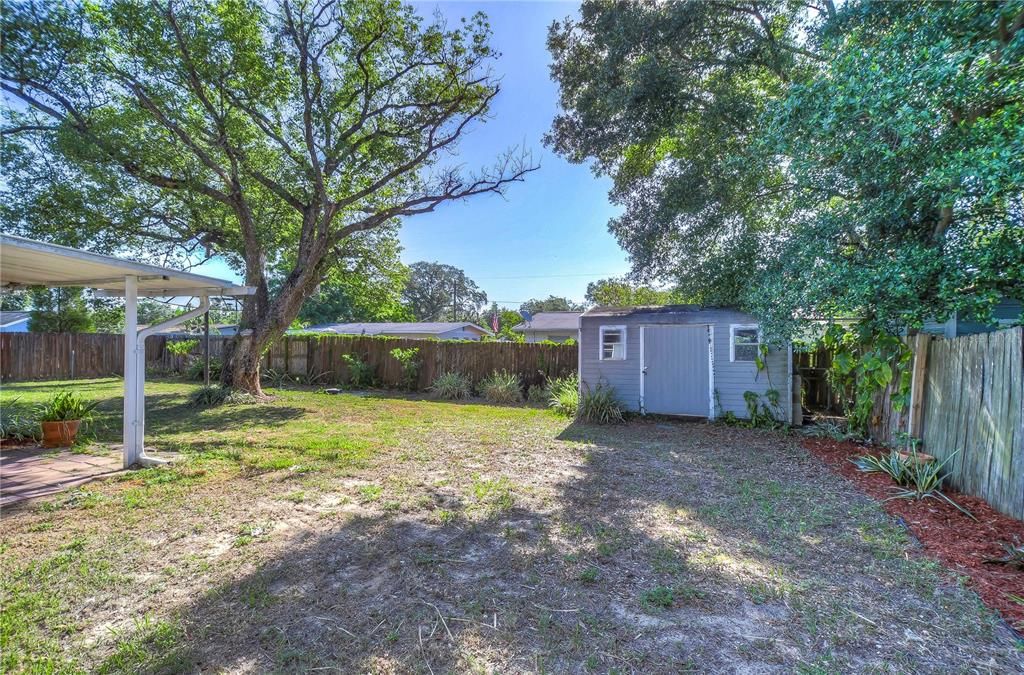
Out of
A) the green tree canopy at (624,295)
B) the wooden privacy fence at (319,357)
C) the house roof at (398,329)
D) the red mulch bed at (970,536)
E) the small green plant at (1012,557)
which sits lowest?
the red mulch bed at (970,536)

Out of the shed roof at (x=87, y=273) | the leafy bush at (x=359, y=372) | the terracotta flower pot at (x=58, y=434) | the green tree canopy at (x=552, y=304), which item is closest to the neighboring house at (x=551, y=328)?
the leafy bush at (x=359, y=372)

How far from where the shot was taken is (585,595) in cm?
250

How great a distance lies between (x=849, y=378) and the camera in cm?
703

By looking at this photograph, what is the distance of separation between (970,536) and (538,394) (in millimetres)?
7929

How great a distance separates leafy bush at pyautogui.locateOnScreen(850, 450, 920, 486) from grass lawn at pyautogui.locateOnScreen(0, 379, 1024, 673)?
415mm

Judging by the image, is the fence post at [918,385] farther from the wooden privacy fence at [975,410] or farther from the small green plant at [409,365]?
the small green plant at [409,365]

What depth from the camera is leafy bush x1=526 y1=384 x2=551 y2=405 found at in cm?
1046

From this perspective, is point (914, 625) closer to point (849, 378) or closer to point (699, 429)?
point (699, 429)

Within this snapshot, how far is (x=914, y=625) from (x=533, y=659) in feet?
6.38

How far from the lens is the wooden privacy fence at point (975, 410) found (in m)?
3.38

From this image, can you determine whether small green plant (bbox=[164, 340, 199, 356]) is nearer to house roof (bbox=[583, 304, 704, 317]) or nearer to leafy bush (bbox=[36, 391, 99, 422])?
leafy bush (bbox=[36, 391, 99, 422])

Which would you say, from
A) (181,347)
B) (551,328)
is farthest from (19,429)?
(551,328)

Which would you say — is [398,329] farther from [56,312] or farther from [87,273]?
[87,273]

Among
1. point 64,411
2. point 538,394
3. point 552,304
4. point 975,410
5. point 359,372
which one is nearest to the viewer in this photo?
point 975,410
